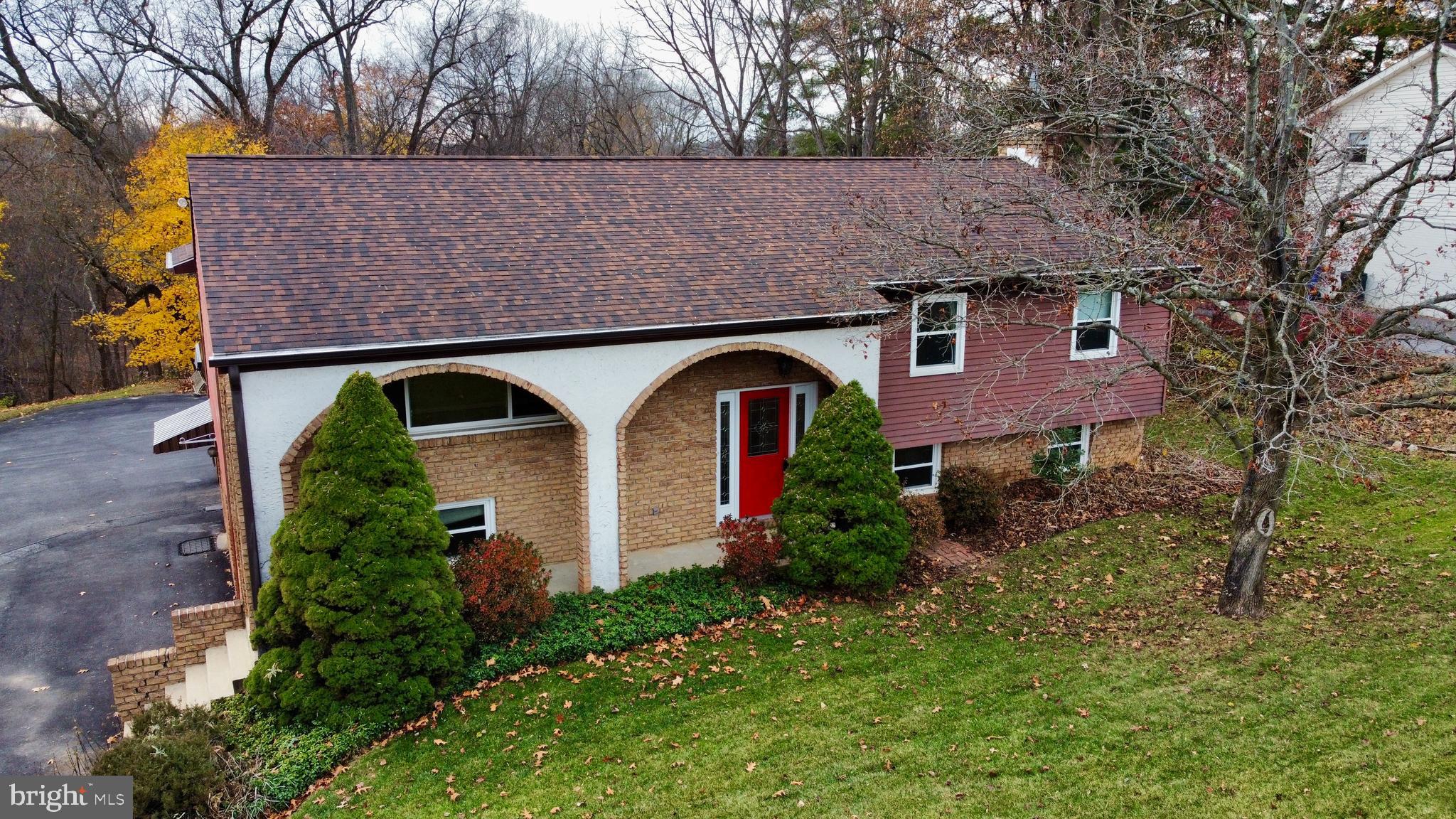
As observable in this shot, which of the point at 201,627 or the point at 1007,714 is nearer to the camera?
the point at 1007,714

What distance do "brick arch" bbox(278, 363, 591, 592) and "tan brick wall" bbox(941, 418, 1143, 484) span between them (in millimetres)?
6527

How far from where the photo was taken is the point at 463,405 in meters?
11.9

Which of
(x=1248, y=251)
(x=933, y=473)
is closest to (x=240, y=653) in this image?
(x=933, y=473)

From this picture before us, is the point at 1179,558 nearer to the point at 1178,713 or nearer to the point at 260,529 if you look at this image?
the point at 1178,713

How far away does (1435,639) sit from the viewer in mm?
9828

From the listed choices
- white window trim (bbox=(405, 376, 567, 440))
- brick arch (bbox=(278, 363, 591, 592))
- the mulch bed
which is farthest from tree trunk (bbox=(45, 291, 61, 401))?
the mulch bed

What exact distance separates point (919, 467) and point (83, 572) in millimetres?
13299

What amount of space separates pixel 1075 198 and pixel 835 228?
363 centimetres

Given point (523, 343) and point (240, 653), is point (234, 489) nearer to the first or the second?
point (240, 653)

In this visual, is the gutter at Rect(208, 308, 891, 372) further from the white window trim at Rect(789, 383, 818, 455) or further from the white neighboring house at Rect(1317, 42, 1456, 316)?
the white neighboring house at Rect(1317, 42, 1456, 316)

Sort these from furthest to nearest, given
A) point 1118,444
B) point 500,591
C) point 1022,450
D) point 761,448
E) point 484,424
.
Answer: point 1118,444, point 1022,450, point 761,448, point 484,424, point 500,591

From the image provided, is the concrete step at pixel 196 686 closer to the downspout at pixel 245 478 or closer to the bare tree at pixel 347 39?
the downspout at pixel 245 478

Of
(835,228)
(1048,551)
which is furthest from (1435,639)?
(835,228)

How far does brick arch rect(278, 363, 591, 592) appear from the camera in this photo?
33.6ft
